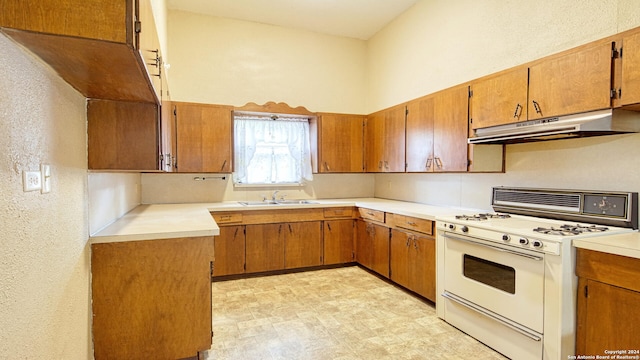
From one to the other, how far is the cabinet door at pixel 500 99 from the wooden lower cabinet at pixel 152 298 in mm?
2413

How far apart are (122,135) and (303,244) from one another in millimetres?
2564

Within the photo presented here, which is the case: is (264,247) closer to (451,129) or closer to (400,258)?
(400,258)

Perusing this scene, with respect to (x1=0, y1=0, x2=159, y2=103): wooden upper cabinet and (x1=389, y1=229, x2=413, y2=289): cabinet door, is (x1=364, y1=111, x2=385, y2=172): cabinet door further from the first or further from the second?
(x1=0, y1=0, x2=159, y2=103): wooden upper cabinet

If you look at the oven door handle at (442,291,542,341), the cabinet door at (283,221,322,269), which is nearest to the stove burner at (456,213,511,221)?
the oven door handle at (442,291,542,341)

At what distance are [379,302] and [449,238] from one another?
39.1 inches

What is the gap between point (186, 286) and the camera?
81.4 inches

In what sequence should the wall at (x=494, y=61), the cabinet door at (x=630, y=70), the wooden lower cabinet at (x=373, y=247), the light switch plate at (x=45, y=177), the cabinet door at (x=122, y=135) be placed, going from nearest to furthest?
Result: the light switch plate at (x=45, y=177) → the cabinet door at (x=630, y=70) → the cabinet door at (x=122, y=135) → the wall at (x=494, y=61) → the wooden lower cabinet at (x=373, y=247)

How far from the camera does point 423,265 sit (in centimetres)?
310

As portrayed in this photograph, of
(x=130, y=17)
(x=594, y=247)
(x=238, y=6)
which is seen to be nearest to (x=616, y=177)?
(x=594, y=247)

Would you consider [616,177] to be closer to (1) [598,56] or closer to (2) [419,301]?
(1) [598,56]

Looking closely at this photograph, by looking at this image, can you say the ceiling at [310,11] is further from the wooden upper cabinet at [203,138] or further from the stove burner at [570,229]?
the stove burner at [570,229]

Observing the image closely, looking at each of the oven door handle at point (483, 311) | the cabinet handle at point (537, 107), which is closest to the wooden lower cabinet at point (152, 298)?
the oven door handle at point (483, 311)

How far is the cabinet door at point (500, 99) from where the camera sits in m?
2.45

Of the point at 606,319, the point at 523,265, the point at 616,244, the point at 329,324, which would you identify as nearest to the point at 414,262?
the point at 329,324
